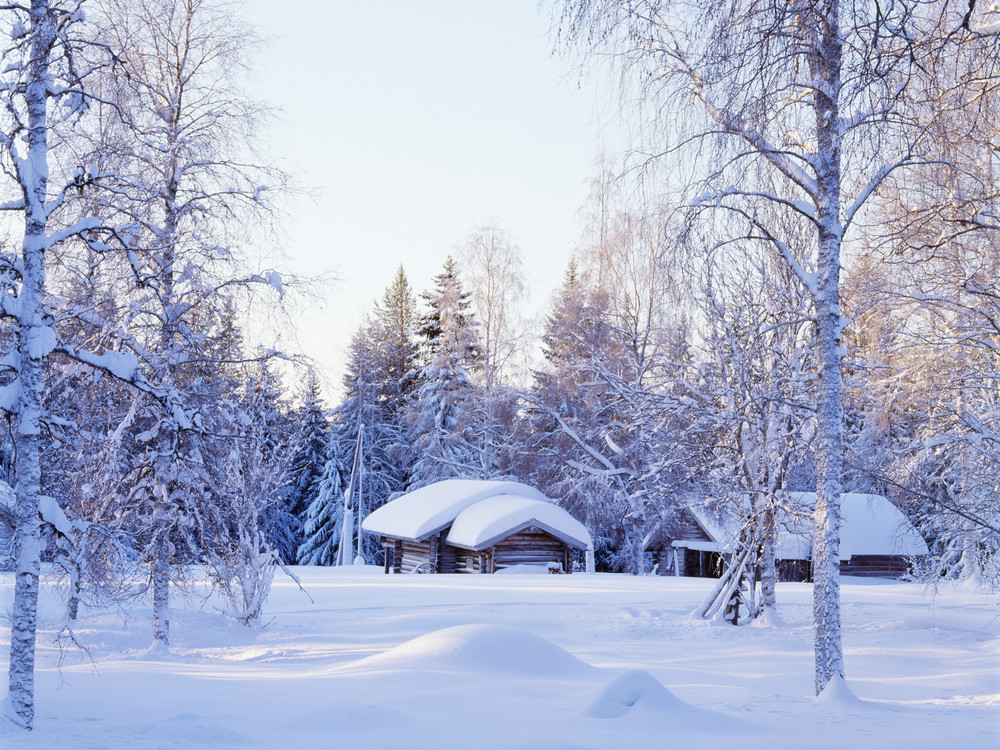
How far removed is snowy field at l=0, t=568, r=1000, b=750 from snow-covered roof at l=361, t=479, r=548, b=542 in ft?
35.7

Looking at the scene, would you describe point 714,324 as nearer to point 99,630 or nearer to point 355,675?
point 355,675

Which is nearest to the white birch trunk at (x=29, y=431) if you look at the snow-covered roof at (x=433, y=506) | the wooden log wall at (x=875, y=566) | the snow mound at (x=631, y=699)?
the snow mound at (x=631, y=699)

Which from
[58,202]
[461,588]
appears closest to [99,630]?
[461,588]

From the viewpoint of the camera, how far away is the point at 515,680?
9023 mm

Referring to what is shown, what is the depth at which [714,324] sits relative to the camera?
17438mm

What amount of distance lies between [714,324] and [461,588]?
9.56 m

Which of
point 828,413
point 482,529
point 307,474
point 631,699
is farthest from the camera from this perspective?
point 307,474

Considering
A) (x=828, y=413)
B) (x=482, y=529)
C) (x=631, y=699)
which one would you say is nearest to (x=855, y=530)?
(x=482, y=529)

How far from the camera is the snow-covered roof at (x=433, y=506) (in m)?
30.6

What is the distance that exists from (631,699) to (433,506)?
2434 cm

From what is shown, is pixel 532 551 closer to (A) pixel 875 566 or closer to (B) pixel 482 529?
(B) pixel 482 529

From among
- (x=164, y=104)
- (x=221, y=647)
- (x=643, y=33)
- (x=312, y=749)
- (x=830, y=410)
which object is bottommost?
(x=221, y=647)

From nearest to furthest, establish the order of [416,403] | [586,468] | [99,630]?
[99,630] < [586,468] < [416,403]

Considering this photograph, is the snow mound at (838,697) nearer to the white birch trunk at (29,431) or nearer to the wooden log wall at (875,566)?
the white birch trunk at (29,431)
